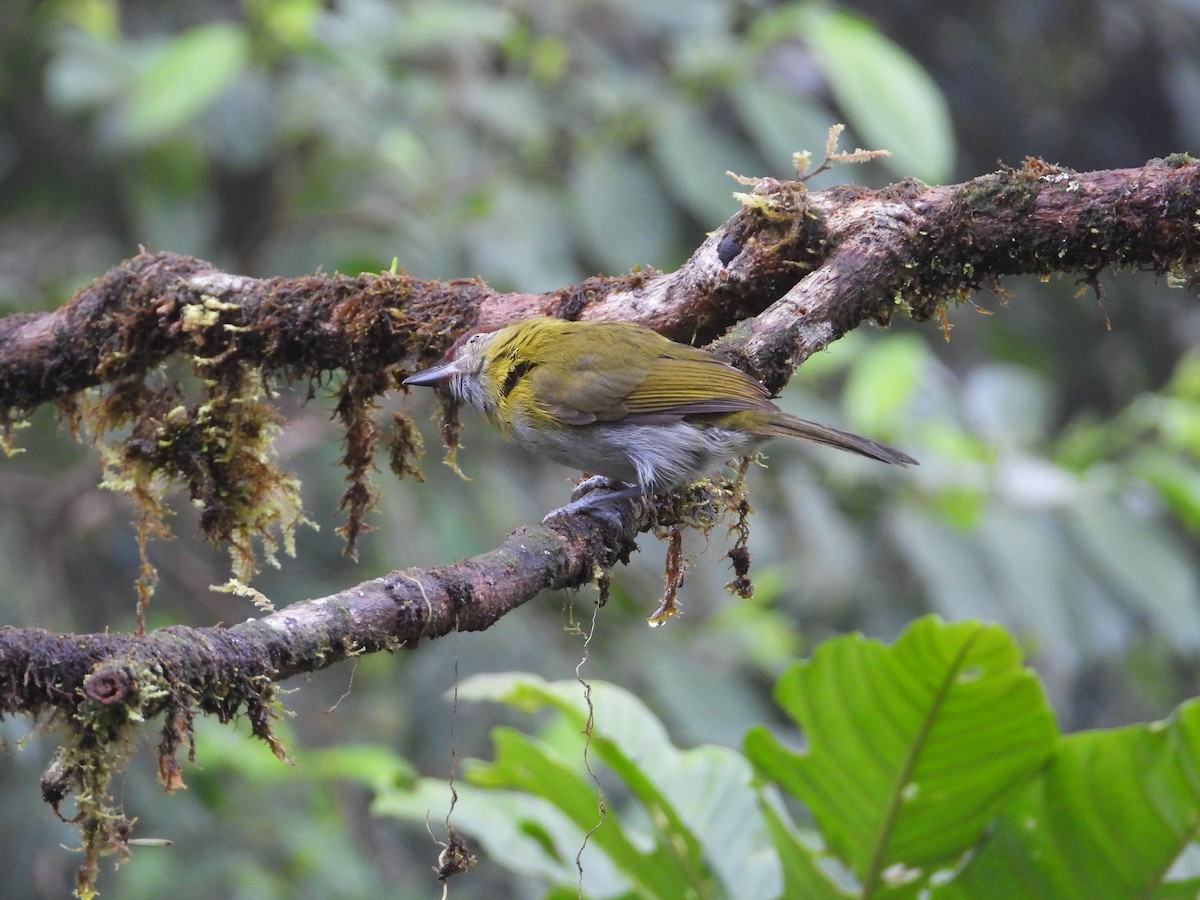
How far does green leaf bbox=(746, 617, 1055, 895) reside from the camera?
2.58 meters

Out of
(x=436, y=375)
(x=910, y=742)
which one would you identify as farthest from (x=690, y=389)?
(x=910, y=742)

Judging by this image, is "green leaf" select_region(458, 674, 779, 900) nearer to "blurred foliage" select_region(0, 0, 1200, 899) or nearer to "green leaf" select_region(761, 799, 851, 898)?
"green leaf" select_region(761, 799, 851, 898)

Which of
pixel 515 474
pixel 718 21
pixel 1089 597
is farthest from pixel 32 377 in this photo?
pixel 1089 597

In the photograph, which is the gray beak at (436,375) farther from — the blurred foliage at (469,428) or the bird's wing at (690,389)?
the blurred foliage at (469,428)

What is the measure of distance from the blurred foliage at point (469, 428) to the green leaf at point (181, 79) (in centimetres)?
2

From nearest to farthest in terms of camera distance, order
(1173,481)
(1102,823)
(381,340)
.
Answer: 1. (1102,823)
2. (381,340)
3. (1173,481)

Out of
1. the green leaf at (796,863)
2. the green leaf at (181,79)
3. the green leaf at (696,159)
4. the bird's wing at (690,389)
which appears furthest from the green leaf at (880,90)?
the green leaf at (796,863)

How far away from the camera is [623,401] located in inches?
123

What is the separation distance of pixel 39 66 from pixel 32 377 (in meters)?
3.70

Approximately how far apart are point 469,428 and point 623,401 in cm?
268

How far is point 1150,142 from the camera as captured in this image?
934 centimetres

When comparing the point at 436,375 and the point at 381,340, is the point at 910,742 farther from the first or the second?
the point at 381,340

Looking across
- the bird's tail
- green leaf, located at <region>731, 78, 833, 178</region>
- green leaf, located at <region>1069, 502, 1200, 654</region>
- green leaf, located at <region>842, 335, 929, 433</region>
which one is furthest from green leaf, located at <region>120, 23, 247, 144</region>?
green leaf, located at <region>1069, 502, 1200, 654</region>

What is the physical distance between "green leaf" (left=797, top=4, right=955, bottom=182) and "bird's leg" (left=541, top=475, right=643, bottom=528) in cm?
204
